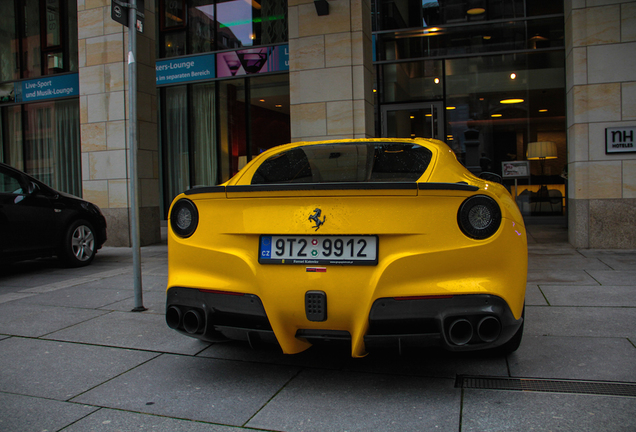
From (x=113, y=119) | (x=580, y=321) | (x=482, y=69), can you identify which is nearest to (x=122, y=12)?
(x=580, y=321)

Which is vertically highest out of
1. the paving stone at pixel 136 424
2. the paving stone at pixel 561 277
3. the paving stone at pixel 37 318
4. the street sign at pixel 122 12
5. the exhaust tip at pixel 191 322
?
the street sign at pixel 122 12

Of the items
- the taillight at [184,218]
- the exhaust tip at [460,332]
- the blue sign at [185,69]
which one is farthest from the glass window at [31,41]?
the exhaust tip at [460,332]

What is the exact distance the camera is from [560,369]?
3270mm

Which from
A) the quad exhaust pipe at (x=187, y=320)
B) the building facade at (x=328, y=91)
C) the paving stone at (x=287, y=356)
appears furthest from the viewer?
the building facade at (x=328, y=91)

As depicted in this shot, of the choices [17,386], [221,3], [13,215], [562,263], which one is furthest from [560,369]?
[221,3]

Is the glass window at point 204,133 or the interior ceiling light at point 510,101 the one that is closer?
the interior ceiling light at point 510,101

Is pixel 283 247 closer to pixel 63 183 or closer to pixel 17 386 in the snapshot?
pixel 17 386

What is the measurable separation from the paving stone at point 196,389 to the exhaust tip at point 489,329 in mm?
1184

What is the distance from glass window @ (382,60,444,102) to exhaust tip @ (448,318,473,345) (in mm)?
11385

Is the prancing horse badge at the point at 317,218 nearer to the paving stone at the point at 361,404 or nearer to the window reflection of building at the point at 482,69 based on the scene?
the paving stone at the point at 361,404

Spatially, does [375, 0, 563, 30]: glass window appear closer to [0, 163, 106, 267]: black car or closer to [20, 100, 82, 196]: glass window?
[0, 163, 106, 267]: black car

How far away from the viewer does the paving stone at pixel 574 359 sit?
125 inches

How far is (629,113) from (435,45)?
19.9 ft

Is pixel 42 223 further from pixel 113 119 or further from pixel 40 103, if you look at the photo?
pixel 40 103
